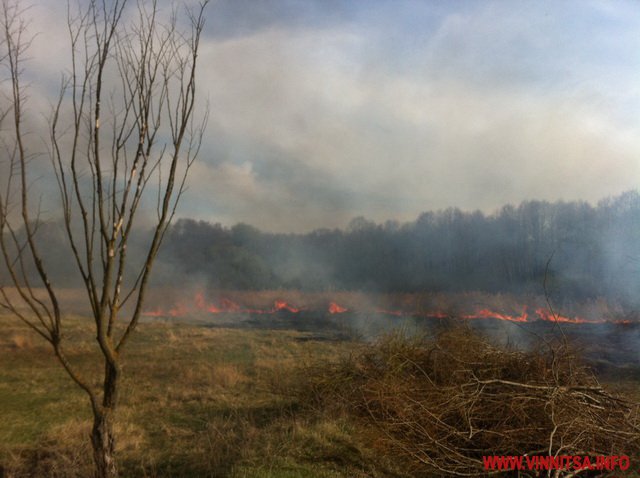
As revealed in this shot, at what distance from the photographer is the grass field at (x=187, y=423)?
560 centimetres

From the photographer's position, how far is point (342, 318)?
33.8 meters

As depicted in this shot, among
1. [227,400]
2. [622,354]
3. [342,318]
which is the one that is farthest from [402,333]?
[342,318]

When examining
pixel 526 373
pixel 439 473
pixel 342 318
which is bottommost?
pixel 342 318

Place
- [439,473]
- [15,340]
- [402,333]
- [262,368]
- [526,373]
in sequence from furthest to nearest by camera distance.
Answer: [15,340] < [262,368] < [402,333] < [526,373] < [439,473]

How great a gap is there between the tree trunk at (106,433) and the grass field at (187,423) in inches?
92.6

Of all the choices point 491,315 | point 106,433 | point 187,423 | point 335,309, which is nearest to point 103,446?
point 106,433

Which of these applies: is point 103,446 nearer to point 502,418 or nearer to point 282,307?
point 502,418

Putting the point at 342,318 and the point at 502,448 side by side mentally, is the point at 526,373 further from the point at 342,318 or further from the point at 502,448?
the point at 342,318

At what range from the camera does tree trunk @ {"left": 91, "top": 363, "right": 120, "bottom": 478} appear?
9.48ft

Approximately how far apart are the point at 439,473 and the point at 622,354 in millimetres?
16038

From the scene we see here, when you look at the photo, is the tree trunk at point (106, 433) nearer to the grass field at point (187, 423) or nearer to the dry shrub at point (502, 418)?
the grass field at point (187, 423)

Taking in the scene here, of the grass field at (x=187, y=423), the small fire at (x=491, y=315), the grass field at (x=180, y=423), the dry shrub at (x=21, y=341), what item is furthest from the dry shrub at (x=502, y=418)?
the small fire at (x=491, y=315)

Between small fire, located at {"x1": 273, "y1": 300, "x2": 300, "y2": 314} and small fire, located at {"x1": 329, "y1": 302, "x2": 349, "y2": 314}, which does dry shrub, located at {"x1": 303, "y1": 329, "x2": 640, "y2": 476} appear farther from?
small fire, located at {"x1": 273, "y1": 300, "x2": 300, "y2": 314}

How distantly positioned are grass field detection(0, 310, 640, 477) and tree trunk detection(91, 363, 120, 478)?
2353mm
